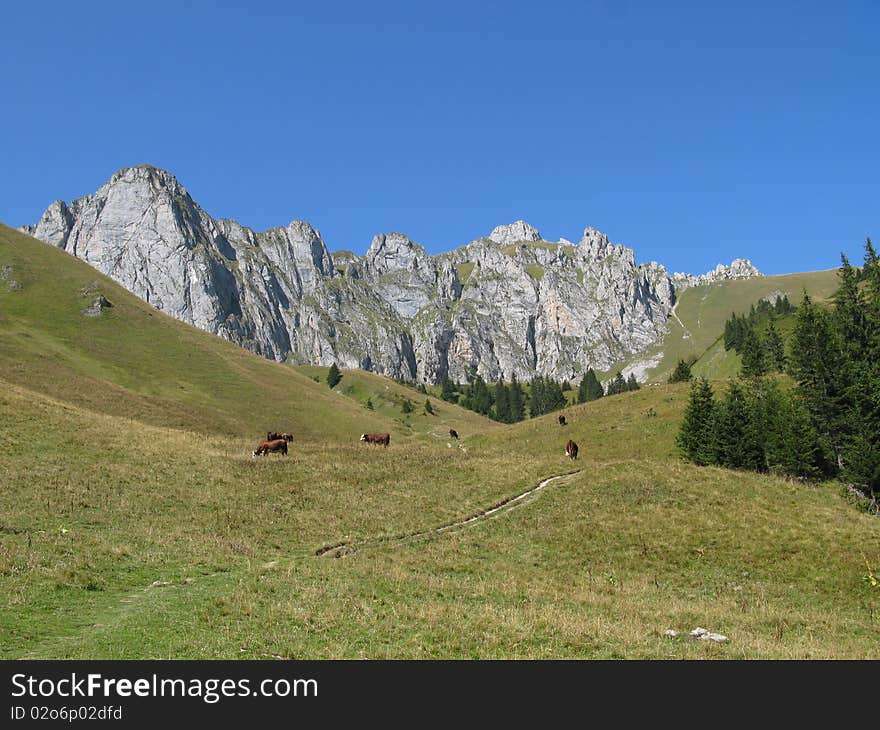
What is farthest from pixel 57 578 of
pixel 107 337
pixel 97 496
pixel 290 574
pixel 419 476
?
pixel 107 337

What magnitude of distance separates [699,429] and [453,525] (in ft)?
120

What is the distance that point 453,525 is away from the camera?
1400 inches

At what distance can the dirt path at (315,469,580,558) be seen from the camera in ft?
98.5

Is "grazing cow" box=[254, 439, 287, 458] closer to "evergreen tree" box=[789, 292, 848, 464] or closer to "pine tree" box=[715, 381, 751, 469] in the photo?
"pine tree" box=[715, 381, 751, 469]

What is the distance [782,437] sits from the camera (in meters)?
56.9

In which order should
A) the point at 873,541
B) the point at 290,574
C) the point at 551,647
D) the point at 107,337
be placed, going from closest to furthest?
the point at 551,647, the point at 290,574, the point at 873,541, the point at 107,337

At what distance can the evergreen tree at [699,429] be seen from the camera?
59.5m

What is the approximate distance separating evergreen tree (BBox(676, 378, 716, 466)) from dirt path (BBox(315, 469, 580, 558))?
19.9 m

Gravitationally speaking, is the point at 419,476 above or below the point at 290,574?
above

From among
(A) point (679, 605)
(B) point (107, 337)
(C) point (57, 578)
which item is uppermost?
(B) point (107, 337)

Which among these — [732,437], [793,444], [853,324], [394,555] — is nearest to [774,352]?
[853,324]

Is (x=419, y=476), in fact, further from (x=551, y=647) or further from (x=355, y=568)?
(x=551, y=647)
